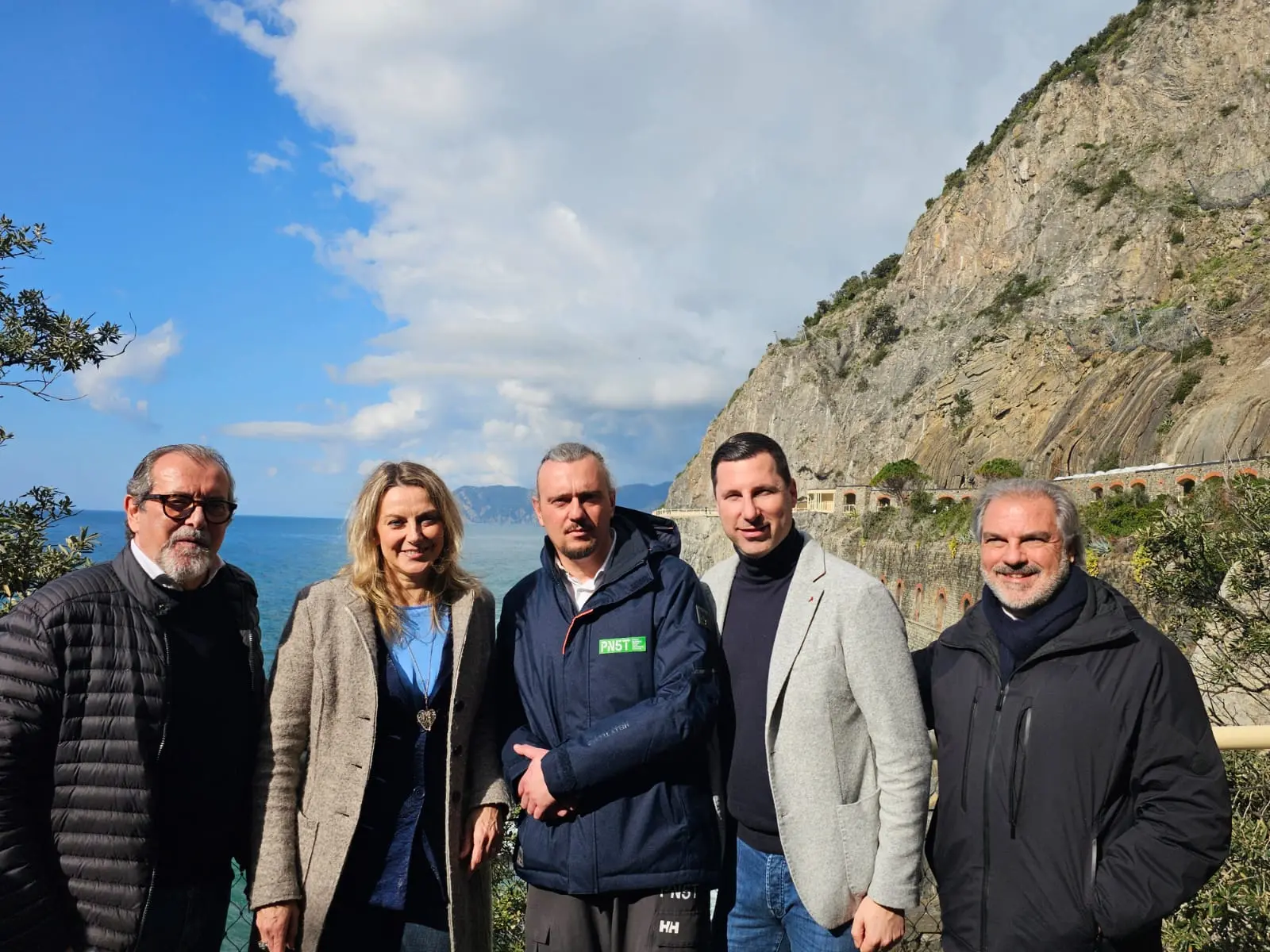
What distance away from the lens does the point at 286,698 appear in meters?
2.75

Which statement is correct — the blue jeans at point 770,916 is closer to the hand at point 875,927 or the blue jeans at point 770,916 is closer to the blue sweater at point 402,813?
the hand at point 875,927

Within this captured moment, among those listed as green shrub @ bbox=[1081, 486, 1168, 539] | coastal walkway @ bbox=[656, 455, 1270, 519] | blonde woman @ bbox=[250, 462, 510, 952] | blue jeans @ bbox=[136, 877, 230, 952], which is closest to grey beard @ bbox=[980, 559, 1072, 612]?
blonde woman @ bbox=[250, 462, 510, 952]

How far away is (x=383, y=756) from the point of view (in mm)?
2779

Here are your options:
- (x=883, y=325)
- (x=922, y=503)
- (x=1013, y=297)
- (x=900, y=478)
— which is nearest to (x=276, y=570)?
(x=883, y=325)

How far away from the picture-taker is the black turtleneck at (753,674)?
284cm

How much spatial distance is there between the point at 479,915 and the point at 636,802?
808 millimetres

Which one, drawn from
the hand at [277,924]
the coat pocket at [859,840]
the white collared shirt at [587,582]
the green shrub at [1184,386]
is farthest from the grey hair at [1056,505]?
the green shrub at [1184,386]

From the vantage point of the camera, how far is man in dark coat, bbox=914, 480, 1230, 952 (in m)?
2.32

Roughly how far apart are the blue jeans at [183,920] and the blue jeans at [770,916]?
1707 mm

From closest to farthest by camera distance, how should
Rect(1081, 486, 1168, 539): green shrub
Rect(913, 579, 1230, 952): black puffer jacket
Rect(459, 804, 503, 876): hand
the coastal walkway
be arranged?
Rect(913, 579, 1230, 952): black puffer jacket < Rect(459, 804, 503, 876): hand < the coastal walkway < Rect(1081, 486, 1168, 539): green shrub

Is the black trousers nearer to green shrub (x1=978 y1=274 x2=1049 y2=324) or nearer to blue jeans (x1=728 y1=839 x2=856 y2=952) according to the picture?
blue jeans (x1=728 y1=839 x2=856 y2=952)

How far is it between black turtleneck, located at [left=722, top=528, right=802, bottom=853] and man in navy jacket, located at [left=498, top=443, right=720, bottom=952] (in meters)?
0.15

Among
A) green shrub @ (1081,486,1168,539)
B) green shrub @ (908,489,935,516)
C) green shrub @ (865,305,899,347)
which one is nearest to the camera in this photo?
green shrub @ (1081,486,1168,539)

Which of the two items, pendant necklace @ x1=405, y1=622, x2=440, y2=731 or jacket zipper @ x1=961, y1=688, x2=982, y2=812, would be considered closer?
jacket zipper @ x1=961, y1=688, x2=982, y2=812
